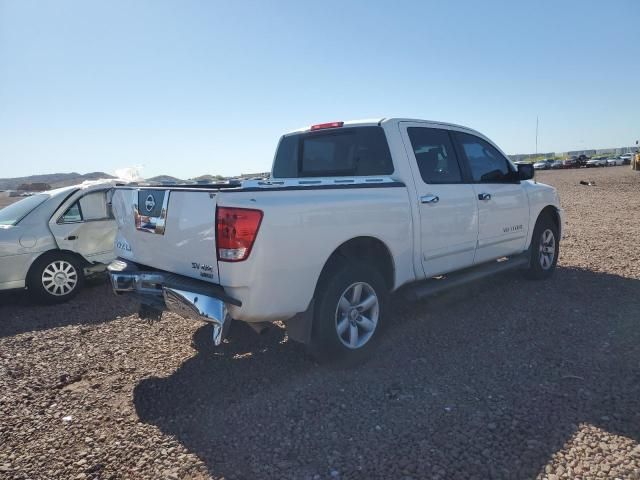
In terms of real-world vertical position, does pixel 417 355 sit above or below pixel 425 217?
below

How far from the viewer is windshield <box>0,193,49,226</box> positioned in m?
5.96

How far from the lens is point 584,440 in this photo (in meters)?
2.71

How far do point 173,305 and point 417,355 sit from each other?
209 cm

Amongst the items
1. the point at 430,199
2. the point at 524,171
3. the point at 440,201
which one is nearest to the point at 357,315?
the point at 430,199

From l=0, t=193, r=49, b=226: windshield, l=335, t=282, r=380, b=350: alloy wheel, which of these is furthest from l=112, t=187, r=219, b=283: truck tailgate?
l=0, t=193, r=49, b=226: windshield

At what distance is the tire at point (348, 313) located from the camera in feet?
11.6

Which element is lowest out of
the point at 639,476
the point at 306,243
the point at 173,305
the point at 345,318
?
the point at 639,476

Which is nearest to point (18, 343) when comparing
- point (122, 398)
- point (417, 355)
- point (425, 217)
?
point (122, 398)

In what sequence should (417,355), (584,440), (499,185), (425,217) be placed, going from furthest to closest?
1. (499,185)
2. (425,217)
3. (417,355)
4. (584,440)

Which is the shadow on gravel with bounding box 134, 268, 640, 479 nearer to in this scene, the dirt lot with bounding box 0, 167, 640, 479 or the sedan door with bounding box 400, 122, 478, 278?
the dirt lot with bounding box 0, 167, 640, 479

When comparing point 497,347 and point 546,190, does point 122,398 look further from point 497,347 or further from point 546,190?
point 546,190

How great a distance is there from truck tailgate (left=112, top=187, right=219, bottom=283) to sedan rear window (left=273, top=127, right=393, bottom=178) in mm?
1856

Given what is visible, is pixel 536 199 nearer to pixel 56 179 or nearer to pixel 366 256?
pixel 366 256

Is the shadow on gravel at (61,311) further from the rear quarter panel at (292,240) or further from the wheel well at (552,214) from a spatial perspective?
the wheel well at (552,214)
